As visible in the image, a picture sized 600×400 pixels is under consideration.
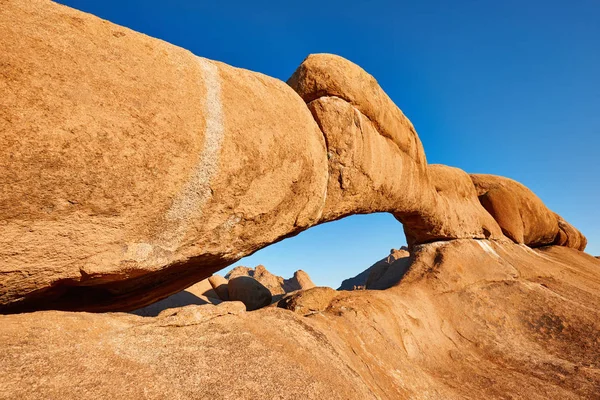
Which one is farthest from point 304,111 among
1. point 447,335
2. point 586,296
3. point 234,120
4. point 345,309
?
point 586,296

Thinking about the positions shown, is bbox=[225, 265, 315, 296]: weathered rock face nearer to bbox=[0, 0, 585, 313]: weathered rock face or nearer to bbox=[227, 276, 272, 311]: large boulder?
bbox=[227, 276, 272, 311]: large boulder

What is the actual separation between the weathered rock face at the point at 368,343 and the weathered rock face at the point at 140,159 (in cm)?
77

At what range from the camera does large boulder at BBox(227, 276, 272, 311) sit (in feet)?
48.8

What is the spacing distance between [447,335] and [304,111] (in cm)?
544

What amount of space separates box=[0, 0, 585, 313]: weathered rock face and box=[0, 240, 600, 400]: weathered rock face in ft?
2.53

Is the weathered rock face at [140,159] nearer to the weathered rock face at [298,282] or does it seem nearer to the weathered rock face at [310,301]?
the weathered rock face at [310,301]

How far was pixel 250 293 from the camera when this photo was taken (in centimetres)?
1512

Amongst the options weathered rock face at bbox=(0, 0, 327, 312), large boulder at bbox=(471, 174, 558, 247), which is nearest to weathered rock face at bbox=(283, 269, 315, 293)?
Answer: large boulder at bbox=(471, 174, 558, 247)

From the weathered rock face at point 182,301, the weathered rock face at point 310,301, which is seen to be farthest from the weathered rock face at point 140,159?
the weathered rock face at point 182,301

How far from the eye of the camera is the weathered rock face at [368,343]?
2.84 metres

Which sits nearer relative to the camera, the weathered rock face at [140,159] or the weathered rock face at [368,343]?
the weathered rock face at [368,343]

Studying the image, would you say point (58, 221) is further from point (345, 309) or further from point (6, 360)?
point (345, 309)

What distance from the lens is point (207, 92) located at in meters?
4.26

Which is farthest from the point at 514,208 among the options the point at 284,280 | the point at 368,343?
the point at 284,280
